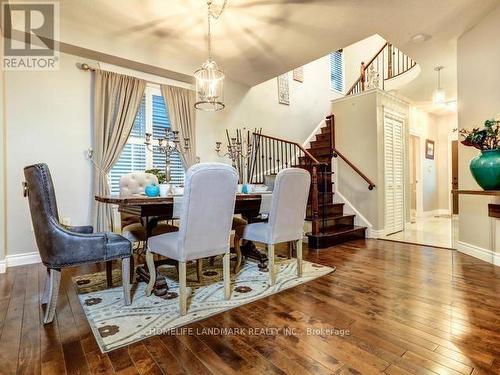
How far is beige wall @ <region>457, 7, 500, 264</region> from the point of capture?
3033 millimetres

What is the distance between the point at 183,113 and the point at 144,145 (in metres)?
0.79

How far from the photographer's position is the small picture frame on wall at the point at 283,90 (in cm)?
581

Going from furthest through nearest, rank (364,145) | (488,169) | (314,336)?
(364,145) < (488,169) < (314,336)

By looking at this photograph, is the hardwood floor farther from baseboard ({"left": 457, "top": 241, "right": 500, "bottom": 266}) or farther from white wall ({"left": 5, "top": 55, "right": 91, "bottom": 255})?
white wall ({"left": 5, "top": 55, "right": 91, "bottom": 255})

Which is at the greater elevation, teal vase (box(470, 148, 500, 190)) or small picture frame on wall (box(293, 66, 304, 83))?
small picture frame on wall (box(293, 66, 304, 83))

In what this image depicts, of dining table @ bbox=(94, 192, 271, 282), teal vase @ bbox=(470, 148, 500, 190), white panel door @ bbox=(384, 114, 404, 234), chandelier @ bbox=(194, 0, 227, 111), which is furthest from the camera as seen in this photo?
white panel door @ bbox=(384, 114, 404, 234)

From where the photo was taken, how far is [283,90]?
19.3ft

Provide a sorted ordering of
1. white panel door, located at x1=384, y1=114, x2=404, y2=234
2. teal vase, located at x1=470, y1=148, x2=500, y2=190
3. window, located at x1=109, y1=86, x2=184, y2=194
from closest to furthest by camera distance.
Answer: teal vase, located at x1=470, y1=148, x2=500, y2=190 → window, located at x1=109, y1=86, x2=184, y2=194 → white panel door, located at x1=384, y1=114, x2=404, y2=234

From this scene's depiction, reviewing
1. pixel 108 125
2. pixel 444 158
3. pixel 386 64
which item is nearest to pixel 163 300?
pixel 108 125

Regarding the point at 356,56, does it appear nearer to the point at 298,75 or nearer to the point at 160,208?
the point at 298,75

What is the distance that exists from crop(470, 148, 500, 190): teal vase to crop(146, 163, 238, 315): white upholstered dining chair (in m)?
1.73

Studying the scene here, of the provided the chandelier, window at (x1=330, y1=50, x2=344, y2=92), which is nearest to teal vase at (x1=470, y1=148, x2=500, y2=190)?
the chandelier

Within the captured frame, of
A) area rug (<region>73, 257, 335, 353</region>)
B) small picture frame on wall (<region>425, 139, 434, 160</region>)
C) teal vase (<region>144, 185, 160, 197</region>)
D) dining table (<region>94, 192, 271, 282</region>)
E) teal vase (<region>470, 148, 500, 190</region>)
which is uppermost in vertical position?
small picture frame on wall (<region>425, 139, 434, 160</region>)

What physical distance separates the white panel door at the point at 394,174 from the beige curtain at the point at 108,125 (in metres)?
4.26
